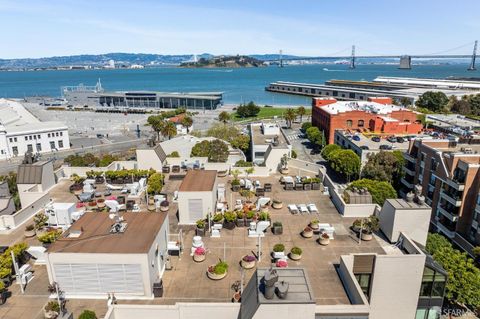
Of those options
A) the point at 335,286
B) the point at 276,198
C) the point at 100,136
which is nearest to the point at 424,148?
the point at 276,198

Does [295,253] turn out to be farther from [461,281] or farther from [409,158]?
[409,158]

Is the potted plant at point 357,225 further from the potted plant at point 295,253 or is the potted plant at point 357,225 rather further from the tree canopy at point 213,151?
the tree canopy at point 213,151

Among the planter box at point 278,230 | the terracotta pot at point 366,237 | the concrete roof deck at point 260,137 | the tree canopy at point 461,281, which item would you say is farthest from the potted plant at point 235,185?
the concrete roof deck at point 260,137

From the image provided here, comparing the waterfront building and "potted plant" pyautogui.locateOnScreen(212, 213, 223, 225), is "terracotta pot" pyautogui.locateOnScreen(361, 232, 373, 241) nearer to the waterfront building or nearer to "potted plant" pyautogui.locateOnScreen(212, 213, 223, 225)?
"potted plant" pyautogui.locateOnScreen(212, 213, 223, 225)

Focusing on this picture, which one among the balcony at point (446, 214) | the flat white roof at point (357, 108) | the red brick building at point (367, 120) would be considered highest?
the flat white roof at point (357, 108)

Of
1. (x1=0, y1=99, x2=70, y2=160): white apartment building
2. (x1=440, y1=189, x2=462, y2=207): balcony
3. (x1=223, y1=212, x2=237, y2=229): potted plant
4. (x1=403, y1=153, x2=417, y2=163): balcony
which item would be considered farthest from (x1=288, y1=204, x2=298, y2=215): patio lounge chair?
(x1=0, y1=99, x2=70, y2=160): white apartment building

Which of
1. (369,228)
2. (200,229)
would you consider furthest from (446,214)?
(200,229)
